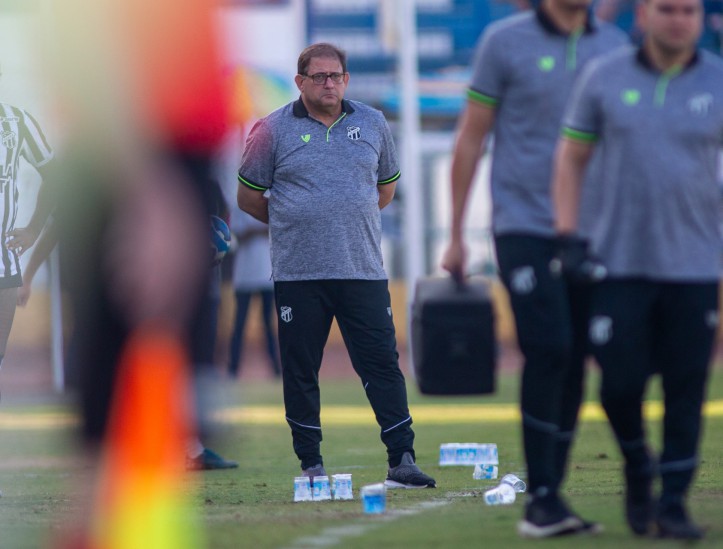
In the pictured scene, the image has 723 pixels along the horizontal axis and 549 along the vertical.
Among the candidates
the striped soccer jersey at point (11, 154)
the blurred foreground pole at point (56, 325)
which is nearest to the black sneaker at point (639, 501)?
the striped soccer jersey at point (11, 154)

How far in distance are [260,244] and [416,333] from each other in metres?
10.5

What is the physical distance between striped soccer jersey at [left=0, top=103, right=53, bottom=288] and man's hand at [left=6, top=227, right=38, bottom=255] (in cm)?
6

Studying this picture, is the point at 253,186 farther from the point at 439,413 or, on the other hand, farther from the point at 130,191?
the point at 439,413

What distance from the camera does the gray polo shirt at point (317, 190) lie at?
816 cm

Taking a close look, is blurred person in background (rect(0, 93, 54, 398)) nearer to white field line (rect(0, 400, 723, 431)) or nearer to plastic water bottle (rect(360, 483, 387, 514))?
plastic water bottle (rect(360, 483, 387, 514))

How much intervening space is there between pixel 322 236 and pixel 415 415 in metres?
6.26

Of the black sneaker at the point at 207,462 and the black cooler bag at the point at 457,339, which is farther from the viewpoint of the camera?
the black sneaker at the point at 207,462

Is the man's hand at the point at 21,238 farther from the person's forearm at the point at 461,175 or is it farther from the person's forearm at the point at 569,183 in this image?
the person's forearm at the point at 569,183

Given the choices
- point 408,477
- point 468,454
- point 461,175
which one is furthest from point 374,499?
point 468,454

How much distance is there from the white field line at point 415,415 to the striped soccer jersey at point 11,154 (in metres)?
4.43

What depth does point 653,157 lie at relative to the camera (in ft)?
18.9

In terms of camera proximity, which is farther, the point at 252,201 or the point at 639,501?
the point at 252,201

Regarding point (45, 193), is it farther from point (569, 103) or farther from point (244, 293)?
point (244, 293)

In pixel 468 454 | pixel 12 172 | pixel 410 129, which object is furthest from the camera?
pixel 410 129
